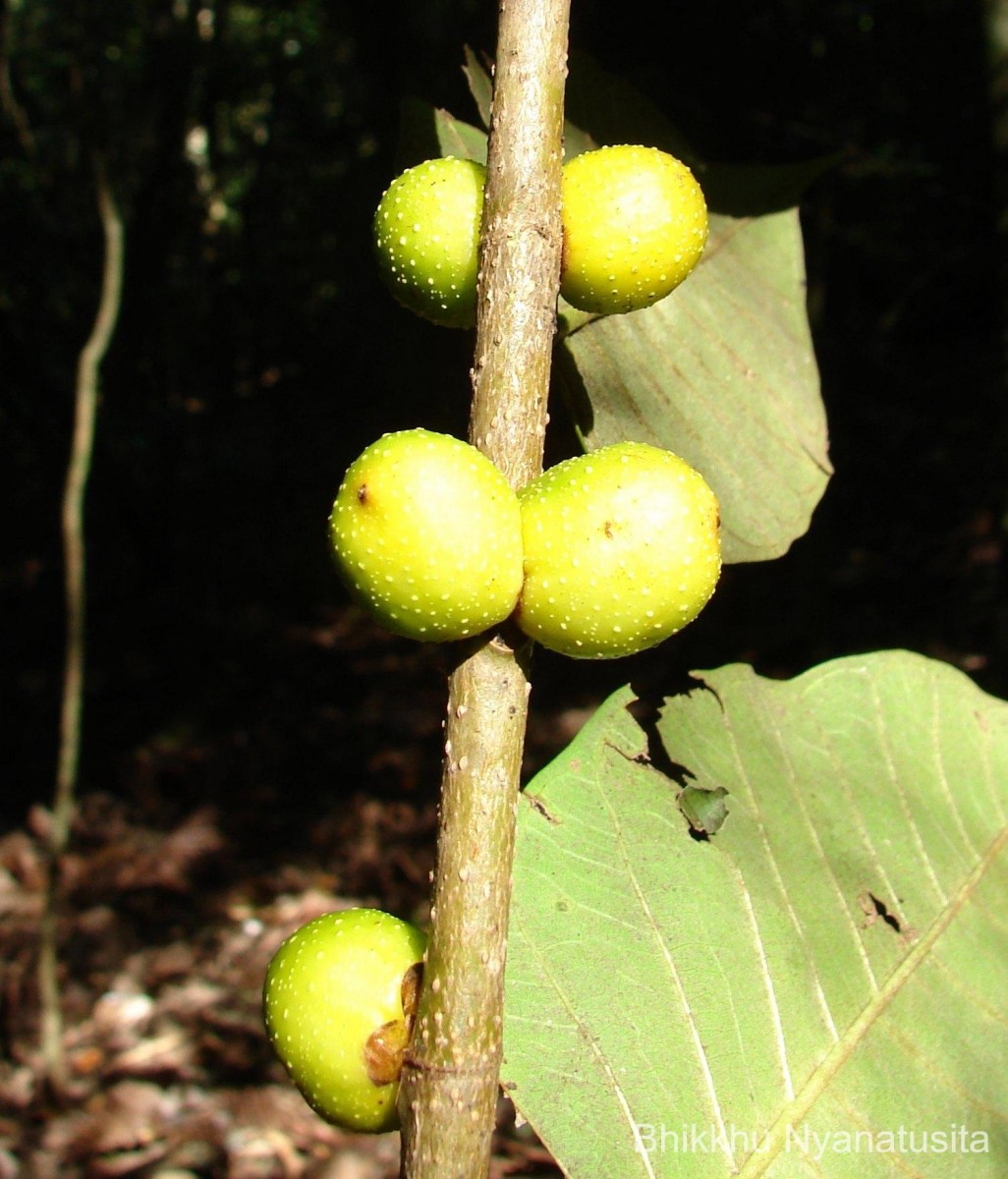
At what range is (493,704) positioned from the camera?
0.65 metres

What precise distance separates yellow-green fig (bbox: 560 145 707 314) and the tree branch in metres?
0.05

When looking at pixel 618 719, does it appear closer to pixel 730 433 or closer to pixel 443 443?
pixel 443 443

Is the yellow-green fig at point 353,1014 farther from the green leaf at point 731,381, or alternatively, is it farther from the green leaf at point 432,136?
the green leaf at point 432,136

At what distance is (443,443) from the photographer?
0.67m

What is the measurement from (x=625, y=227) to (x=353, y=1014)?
1.82 ft

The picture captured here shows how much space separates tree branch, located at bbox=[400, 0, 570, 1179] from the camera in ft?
2.07

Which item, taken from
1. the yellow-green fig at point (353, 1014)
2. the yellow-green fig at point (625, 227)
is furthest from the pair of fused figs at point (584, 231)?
the yellow-green fig at point (353, 1014)

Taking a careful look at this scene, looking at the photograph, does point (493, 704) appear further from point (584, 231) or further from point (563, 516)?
point (584, 231)

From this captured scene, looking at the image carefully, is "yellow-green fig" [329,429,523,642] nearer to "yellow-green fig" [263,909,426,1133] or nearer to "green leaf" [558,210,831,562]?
"yellow-green fig" [263,909,426,1133]

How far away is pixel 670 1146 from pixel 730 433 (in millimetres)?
660

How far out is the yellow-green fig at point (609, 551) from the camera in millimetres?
688

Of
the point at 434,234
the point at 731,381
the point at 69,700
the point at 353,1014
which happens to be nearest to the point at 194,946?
the point at 69,700

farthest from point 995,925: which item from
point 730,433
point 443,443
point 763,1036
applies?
point 443,443

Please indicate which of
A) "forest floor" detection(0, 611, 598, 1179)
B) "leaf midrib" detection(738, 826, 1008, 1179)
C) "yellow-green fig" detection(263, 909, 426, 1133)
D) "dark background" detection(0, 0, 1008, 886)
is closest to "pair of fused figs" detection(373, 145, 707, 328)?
"yellow-green fig" detection(263, 909, 426, 1133)
